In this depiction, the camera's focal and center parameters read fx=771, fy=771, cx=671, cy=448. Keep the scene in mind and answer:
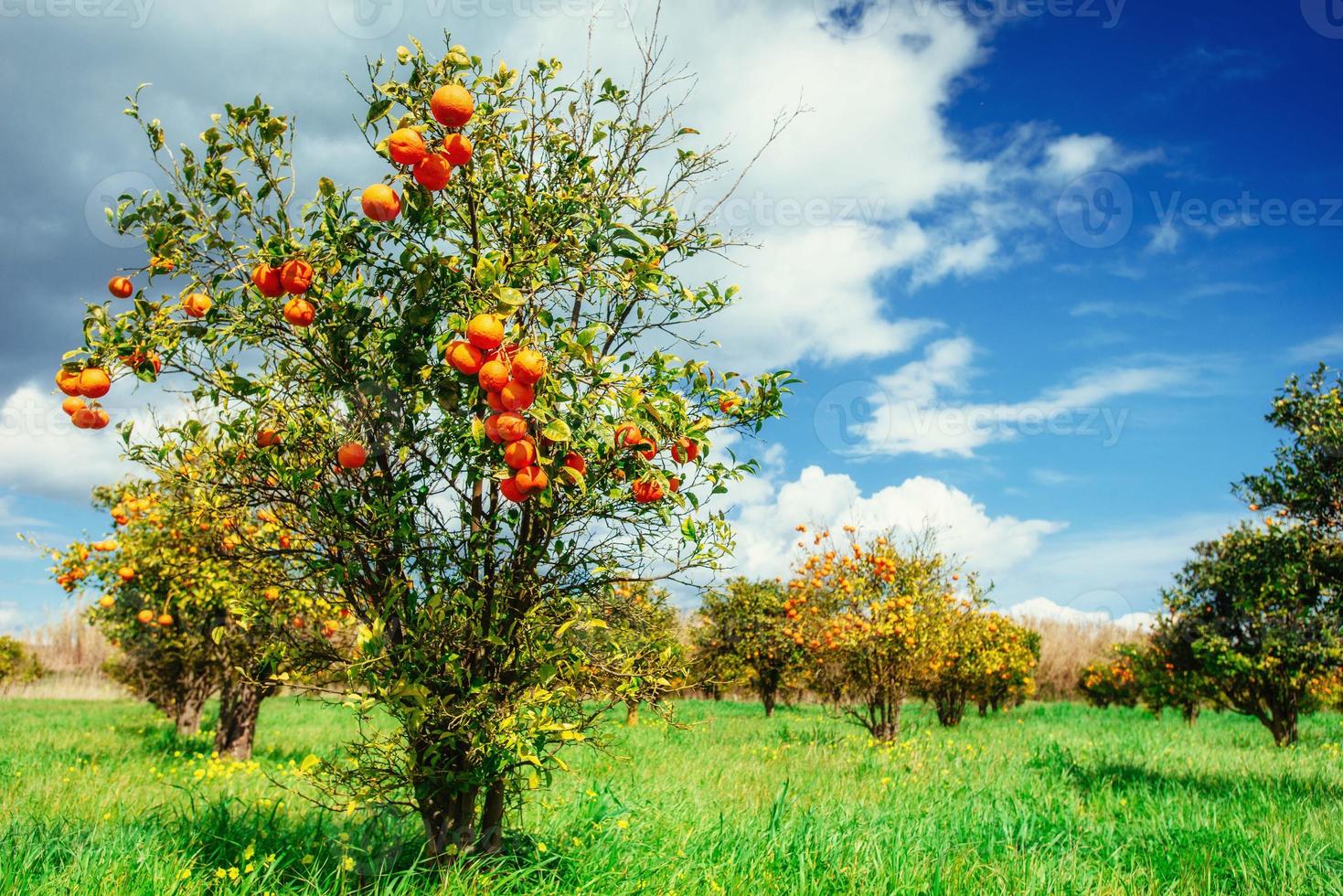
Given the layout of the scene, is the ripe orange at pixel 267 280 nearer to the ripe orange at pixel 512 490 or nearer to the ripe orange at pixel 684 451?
the ripe orange at pixel 512 490

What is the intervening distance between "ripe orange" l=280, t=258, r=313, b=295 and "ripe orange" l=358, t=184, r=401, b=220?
46 centimetres

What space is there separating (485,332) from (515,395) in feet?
0.82

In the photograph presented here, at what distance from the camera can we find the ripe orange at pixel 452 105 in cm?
300

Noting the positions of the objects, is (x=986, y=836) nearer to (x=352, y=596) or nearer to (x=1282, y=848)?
(x=1282, y=848)

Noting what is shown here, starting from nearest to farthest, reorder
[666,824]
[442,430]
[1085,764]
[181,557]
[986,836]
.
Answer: [442,430], [666,824], [986,836], [181,557], [1085,764]

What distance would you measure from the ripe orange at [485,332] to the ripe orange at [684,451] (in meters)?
0.97

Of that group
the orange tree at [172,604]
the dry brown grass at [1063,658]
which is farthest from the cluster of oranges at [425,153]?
the dry brown grass at [1063,658]

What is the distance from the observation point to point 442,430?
361 cm

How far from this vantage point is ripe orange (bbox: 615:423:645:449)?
3312mm

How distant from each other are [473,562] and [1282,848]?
6.32 metres

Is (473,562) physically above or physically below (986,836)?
above

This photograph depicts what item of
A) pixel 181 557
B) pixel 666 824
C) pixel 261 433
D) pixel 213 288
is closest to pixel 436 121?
pixel 213 288

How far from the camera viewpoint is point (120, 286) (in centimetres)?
354

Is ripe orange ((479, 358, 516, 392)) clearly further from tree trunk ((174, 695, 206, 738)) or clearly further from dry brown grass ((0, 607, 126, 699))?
dry brown grass ((0, 607, 126, 699))
